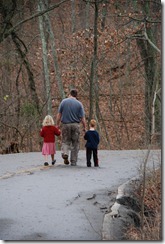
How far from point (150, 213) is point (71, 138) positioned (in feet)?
17.0

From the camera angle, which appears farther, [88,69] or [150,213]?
[88,69]

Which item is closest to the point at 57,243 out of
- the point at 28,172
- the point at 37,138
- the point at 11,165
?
the point at 28,172

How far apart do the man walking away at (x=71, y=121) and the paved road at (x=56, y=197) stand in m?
0.38

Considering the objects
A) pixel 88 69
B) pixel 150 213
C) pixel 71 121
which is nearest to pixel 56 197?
pixel 150 213

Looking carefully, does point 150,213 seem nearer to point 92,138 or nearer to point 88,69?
point 92,138

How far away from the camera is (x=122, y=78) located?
98.2ft

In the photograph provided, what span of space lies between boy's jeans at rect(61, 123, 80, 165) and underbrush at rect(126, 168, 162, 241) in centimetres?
343

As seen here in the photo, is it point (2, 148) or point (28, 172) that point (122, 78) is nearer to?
point (2, 148)

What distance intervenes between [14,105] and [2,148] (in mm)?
3322

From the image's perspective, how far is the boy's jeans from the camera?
14883 mm

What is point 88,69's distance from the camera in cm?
Answer: 2759

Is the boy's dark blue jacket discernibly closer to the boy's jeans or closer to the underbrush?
the boy's jeans

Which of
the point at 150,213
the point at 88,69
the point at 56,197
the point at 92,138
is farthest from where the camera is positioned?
the point at 88,69

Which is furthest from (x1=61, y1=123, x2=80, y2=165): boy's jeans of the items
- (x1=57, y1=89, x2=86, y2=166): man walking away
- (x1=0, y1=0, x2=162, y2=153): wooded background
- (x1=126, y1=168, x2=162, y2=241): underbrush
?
(x1=0, y1=0, x2=162, y2=153): wooded background
